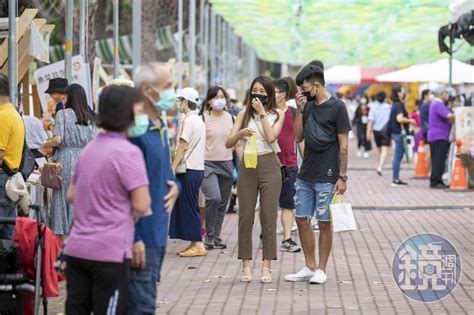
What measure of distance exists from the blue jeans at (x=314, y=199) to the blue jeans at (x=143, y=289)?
14.0 feet

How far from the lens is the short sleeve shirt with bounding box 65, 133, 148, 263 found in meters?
6.26

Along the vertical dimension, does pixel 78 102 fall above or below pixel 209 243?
above

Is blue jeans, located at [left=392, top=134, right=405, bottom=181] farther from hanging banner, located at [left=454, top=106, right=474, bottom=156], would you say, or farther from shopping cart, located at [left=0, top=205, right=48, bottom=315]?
shopping cart, located at [left=0, top=205, right=48, bottom=315]

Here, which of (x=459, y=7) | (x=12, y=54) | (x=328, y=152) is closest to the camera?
(x=328, y=152)

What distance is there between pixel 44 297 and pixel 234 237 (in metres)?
7.34

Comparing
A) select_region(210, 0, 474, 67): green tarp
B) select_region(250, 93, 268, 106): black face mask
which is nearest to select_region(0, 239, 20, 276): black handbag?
select_region(250, 93, 268, 106): black face mask

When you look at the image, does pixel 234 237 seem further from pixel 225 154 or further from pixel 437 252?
pixel 437 252

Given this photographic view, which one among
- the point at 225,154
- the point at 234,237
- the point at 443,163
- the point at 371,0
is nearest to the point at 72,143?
the point at 225,154

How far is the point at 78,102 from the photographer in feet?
37.0

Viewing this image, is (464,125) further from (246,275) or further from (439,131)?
(246,275)

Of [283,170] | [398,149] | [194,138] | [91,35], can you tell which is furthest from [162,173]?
[398,149]

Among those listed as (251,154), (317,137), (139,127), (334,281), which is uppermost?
(139,127)

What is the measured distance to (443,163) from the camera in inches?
939

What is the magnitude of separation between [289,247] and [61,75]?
141 inches
